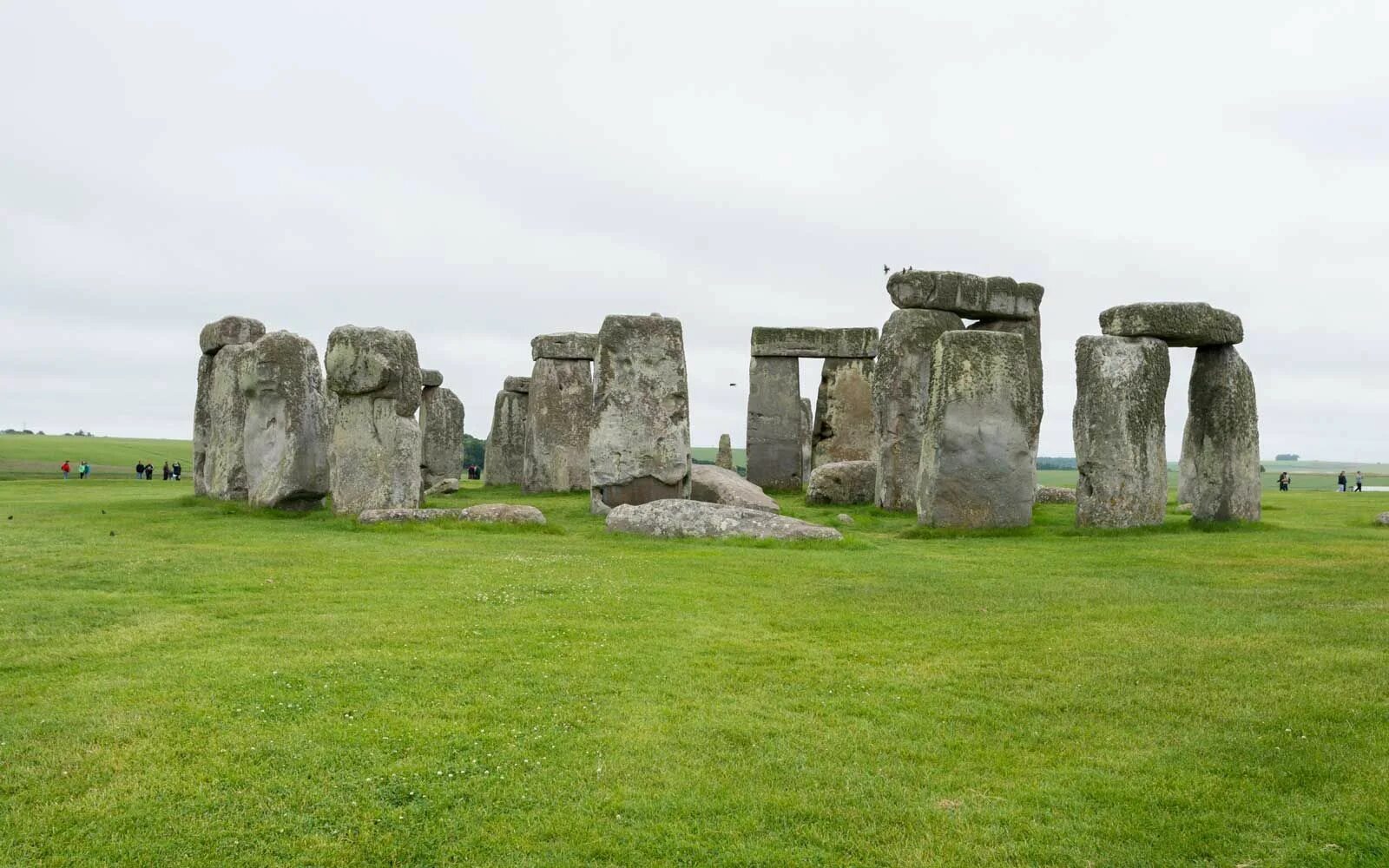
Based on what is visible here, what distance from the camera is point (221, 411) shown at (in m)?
20.6

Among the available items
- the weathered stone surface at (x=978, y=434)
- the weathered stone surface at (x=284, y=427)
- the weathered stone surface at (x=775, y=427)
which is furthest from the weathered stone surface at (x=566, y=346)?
the weathered stone surface at (x=978, y=434)

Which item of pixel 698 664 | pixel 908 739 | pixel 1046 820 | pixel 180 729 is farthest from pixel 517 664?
pixel 1046 820

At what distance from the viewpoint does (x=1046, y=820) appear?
5.01 meters

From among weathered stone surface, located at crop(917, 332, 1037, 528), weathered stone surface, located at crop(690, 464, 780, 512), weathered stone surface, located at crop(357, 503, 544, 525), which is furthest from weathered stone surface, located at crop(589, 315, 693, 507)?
weathered stone surface, located at crop(917, 332, 1037, 528)

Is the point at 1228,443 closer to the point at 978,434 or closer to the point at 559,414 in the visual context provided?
the point at 978,434

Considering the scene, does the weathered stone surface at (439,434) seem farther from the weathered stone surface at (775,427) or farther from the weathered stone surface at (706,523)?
the weathered stone surface at (706,523)

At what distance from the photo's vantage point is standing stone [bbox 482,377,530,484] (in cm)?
3053

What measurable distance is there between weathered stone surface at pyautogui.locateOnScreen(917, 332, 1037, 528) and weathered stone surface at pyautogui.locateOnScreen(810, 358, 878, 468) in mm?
11071

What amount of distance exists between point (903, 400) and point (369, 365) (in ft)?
28.5

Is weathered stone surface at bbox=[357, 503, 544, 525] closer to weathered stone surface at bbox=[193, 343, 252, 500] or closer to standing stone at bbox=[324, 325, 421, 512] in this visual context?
standing stone at bbox=[324, 325, 421, 512]

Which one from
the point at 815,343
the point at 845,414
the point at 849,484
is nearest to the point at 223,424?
the point at 849,484

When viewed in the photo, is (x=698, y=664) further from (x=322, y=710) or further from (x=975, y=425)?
(x=975, y=425)

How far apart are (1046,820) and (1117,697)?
6.53ft

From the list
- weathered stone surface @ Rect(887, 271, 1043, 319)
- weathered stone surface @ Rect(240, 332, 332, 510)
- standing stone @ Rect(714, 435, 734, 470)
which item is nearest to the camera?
weathered stone surface @ Rect(240, 332, 332, 510)
